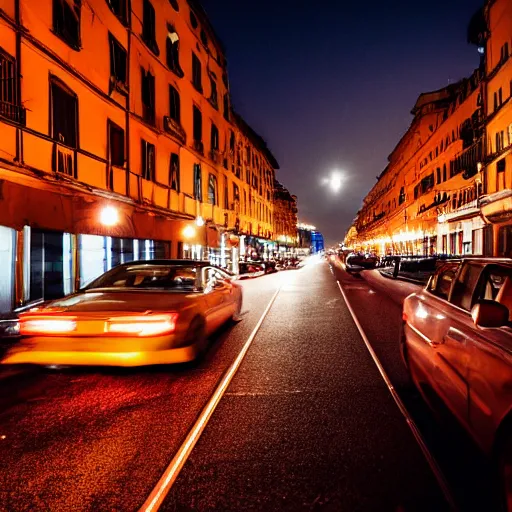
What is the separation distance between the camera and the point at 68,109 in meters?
13.3

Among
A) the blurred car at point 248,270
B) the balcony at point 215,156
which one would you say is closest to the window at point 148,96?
the balcony at point 215,156

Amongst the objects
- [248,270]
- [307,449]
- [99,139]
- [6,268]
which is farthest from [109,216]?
[248,270]

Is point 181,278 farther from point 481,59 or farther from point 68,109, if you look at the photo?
point 481,59

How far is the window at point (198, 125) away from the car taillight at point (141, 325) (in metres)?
21.2

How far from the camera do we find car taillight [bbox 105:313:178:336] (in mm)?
4754

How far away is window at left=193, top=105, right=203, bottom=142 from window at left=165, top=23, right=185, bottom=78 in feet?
9.50

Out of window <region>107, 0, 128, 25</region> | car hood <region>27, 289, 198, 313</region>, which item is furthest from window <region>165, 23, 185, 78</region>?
car hood <region>27, 289, 198, 313</region>

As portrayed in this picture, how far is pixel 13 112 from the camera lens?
10750mm

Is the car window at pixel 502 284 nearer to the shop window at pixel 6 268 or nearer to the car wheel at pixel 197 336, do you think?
the car wheel at pixel 197 336

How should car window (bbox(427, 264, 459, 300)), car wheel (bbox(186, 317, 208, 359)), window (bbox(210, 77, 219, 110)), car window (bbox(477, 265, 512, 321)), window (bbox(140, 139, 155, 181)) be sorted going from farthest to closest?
window (bbox(210, 77, 219, 110)), window (bbox(140, 139, 155, 181)), car wheel (bbox(186, 317, 208, 359)), car window (bbox(427, 264, 459, 300)), car window (bbox(477, 265, 512, 321))

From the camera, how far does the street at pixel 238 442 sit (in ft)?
8.97

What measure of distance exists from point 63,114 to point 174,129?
326 inches

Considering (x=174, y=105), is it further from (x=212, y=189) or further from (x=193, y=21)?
(x=212, y=189)

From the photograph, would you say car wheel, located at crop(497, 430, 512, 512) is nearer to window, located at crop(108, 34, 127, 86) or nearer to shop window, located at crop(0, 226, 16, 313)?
shop window, located at crop(0, 226, 16, 313)
